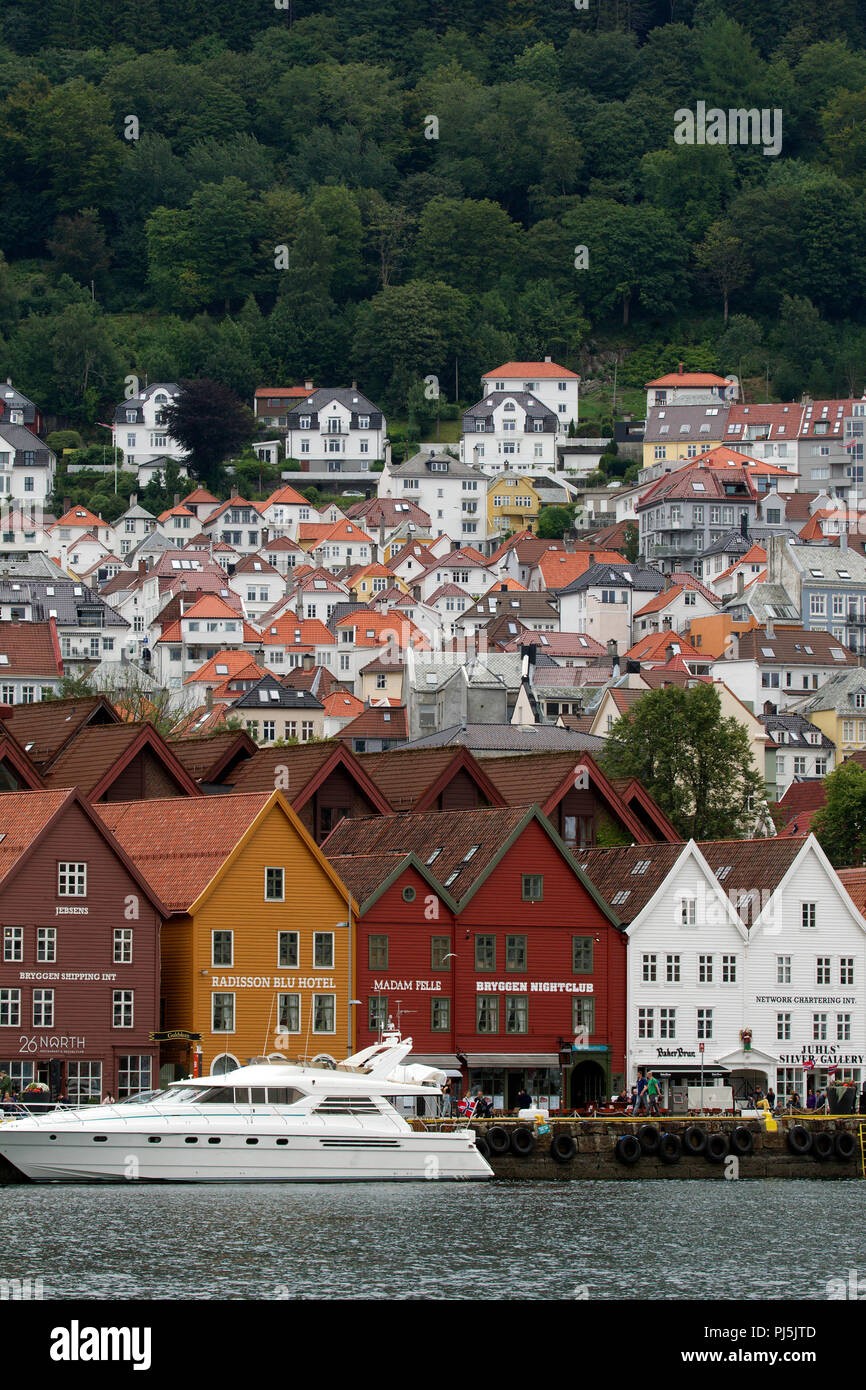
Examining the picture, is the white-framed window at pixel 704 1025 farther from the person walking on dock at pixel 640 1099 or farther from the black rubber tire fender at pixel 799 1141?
the black rubber tire fender at pixel 799 1141

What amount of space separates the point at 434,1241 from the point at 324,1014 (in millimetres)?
22046

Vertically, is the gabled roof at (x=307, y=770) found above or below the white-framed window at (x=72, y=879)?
above

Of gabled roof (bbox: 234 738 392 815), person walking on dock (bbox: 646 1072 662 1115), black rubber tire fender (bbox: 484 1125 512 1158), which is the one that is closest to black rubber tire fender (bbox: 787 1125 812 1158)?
person walking on dock (bbox: 646 1072 662 1115)

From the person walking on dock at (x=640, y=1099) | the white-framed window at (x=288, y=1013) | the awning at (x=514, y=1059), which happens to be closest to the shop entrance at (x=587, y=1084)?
the awning at (x=514, y=1059)

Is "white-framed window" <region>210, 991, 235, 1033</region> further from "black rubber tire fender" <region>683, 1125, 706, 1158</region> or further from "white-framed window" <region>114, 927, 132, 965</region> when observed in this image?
"black rubber tire fender" <region>683, 1125, 706, 1158</region>

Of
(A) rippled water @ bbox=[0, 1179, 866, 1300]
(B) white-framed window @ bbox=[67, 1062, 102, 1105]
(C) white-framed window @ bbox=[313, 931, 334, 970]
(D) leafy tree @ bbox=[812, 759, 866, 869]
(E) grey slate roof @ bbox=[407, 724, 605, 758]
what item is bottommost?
(A) rippled water @ bbox=[0, 1179, 866, 1300]

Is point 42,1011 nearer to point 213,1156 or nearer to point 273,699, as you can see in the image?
point 213,1156

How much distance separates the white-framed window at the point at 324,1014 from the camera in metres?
75.4

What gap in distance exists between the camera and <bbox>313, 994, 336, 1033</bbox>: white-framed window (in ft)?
247

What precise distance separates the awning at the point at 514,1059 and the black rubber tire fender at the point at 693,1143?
29.2ft

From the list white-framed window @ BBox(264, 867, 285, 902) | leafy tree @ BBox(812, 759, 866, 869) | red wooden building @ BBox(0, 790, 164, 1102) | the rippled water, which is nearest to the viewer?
the rippled water

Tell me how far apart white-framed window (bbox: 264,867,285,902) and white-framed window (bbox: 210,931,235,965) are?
5.38 ft

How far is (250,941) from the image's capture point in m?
74.6
